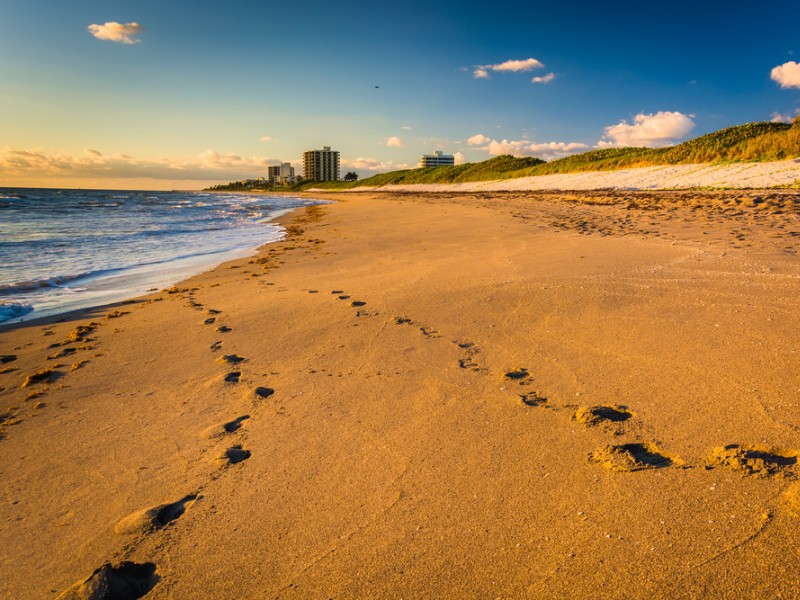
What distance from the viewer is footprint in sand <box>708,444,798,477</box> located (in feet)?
5.79

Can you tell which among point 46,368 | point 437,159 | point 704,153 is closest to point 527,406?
point 46,368

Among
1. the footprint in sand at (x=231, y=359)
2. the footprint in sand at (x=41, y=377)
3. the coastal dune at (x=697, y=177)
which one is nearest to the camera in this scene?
the footprint in sand at (x=41, y=377)

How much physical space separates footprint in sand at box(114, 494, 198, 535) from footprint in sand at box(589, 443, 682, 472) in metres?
1.74

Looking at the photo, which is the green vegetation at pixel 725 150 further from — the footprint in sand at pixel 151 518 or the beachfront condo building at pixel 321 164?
the beachfront condo building at pixel 321 164

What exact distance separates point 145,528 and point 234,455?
495mm

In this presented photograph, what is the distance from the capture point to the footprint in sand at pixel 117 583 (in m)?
1.47

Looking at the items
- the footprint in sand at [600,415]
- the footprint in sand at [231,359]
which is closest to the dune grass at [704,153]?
the footprint in sand at [600,415]

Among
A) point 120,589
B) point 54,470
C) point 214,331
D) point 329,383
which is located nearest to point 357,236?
point 214,331

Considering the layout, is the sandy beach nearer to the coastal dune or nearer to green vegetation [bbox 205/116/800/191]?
the coastal dune

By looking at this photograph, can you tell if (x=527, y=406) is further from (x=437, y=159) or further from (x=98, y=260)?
(x=437, y=159)

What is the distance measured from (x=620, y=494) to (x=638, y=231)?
286 inches

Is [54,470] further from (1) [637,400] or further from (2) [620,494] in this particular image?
(1) [637,400]

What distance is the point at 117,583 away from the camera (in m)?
1.52

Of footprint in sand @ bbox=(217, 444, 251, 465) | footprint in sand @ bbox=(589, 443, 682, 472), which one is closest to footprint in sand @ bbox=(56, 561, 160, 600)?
footprint in sand @ bbox=(217, 444, 251, 465)
